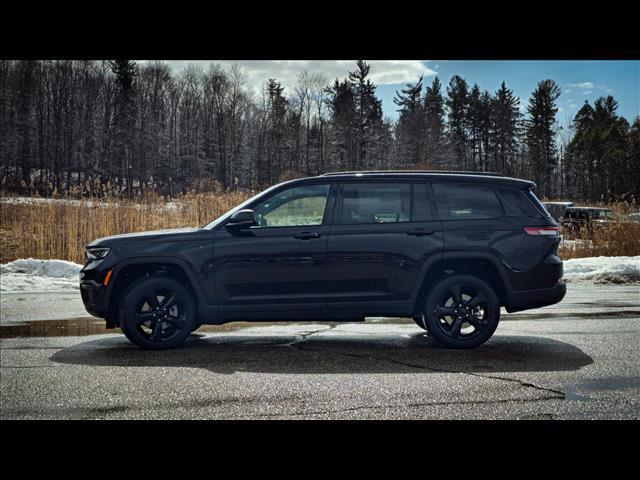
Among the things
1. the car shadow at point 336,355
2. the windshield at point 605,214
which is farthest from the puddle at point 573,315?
the windshield at point 605,214

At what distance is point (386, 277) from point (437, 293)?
1.91ft

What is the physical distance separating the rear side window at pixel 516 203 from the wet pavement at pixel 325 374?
1.50 metres

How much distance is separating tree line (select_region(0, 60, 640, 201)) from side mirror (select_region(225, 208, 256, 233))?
158 feet

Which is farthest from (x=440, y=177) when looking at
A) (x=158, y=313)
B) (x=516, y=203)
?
(x=158, y=313)

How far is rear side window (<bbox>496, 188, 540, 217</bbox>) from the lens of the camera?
7.15m

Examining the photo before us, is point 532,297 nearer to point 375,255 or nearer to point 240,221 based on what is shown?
point 375,255

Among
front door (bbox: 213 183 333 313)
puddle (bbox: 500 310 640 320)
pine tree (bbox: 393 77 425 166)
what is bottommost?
puddle (bbox: 500 310 640 320)

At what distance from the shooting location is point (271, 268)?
22.5 feet

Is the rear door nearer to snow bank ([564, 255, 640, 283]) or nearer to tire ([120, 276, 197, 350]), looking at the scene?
tire ([120, 276, 197, 350])

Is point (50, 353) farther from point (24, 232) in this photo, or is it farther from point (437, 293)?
point (24, 232)

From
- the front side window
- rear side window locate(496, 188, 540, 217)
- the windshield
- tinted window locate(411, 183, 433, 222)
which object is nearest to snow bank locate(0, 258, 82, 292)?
the front side window

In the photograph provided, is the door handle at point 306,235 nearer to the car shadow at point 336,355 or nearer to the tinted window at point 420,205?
the tinted window at point 420,205

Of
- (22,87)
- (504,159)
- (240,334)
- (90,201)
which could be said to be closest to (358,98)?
(504,159)

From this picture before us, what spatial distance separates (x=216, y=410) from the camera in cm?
469
